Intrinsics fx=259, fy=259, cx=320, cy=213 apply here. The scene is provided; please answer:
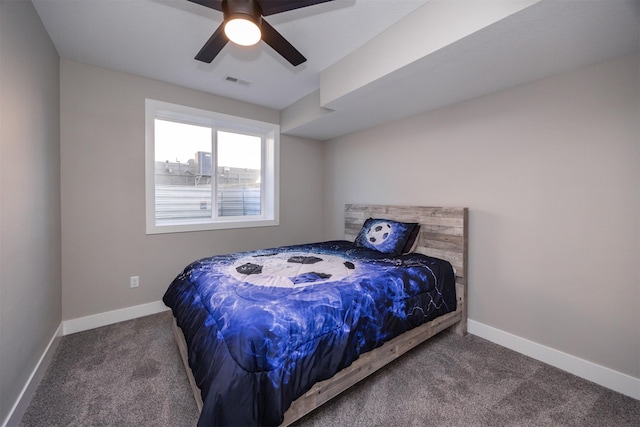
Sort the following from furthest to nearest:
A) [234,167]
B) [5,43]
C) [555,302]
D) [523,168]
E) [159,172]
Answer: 1. [234,167]
2. [159,172]
3. [523,168]
4. [555,302]
5. [5,43]

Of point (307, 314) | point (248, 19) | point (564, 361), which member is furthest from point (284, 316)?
point (564, 361)

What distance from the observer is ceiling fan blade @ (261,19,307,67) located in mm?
1487

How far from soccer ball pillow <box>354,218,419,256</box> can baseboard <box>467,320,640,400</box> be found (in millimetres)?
962

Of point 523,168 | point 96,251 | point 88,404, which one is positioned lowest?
point 88,404

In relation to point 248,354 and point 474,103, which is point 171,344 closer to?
point 248,354

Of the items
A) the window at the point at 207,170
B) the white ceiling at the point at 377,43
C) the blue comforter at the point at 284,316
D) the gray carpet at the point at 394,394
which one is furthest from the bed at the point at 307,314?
the white ceiling at the point at 377,43

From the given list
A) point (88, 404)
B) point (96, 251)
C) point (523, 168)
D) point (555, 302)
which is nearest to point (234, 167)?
point (96, 251)

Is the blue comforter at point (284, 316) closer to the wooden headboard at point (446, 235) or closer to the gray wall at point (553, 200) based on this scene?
the wooden headboard at point (446, 235)

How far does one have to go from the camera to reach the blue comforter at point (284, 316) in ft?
3.80

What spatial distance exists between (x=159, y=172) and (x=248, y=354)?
2624 millimetres

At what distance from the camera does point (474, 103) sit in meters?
2.47

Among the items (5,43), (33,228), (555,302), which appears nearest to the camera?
(5,43)

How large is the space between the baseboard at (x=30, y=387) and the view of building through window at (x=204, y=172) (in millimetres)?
1396

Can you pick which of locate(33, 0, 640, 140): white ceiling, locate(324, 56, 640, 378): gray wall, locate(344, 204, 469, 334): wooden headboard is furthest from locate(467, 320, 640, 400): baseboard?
locate(33, 0, 640, 140): white ceiling
